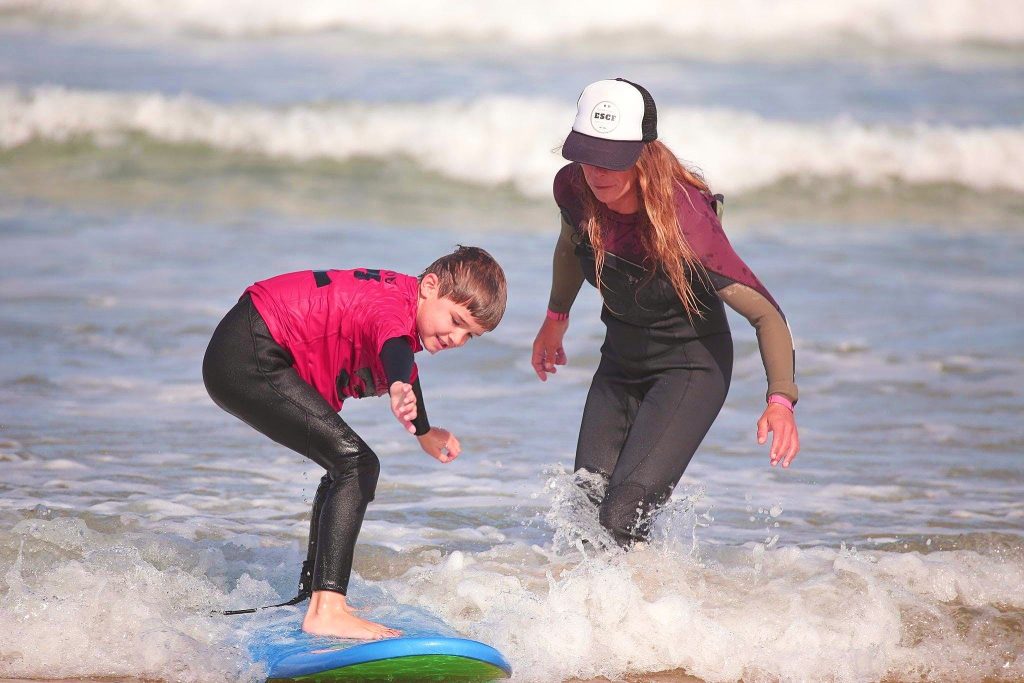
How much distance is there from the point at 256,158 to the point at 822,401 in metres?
10.3

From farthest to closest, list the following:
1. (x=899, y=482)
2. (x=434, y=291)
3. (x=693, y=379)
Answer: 1. (x=899, y=482)
2. (x=693, y=379)
3. (x=434, y=291)

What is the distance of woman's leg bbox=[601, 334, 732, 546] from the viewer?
13.7 ft

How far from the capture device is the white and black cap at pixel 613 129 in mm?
3900

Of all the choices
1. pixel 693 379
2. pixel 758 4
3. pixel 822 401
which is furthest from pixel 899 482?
pixel 758 4

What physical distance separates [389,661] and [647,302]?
5.23 ft

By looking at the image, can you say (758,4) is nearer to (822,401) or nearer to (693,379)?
(822,401)

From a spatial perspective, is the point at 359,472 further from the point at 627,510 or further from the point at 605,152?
the point at 605,152

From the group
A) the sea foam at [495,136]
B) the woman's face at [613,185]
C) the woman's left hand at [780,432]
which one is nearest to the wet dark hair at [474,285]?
the woman's face at [613,185]

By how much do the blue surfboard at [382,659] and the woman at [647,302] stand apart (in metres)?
0.92

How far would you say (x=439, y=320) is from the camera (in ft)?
12.3

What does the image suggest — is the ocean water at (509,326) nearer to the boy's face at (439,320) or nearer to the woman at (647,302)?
the woman at (647,302)

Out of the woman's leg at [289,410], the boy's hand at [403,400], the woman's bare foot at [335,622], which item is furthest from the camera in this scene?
the woman's leg at [289,410]

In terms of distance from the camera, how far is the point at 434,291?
3.77m

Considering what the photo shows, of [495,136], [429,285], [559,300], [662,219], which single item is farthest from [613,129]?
[495,136]
